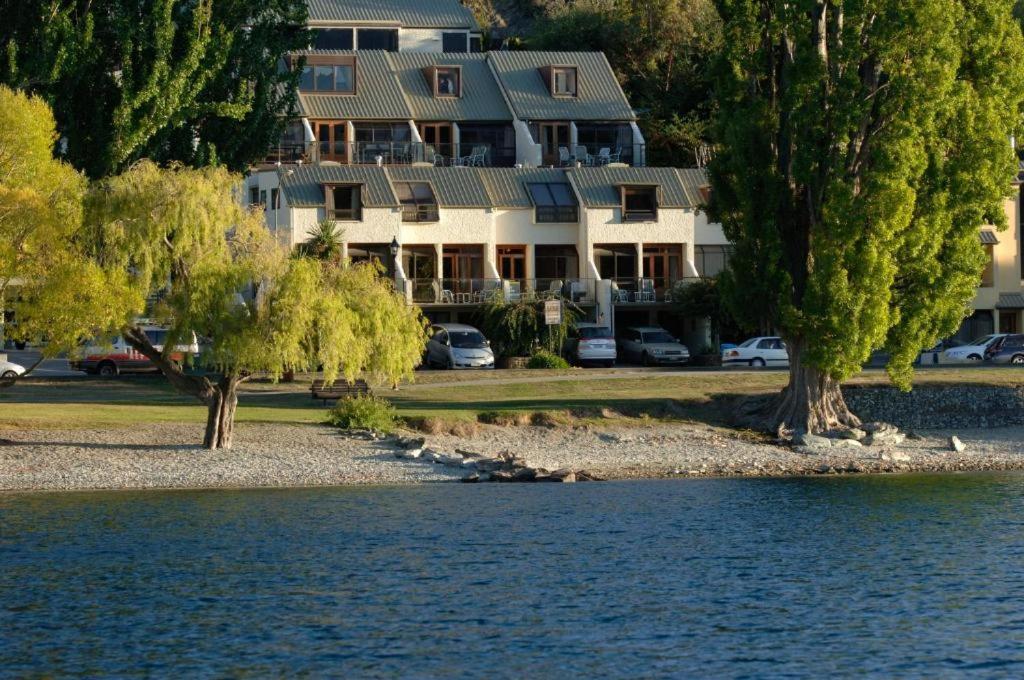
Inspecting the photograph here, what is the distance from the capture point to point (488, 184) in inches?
3041

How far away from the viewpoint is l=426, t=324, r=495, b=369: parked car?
211 ft

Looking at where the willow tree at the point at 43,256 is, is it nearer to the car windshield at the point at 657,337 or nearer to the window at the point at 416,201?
the window at the point at 416,201

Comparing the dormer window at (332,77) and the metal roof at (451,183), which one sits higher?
the dormer window at (332,77)

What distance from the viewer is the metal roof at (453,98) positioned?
8725 centimetres

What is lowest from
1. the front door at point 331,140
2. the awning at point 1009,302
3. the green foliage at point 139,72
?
the awning at point 1009,302

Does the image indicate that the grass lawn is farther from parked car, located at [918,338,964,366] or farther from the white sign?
parked car, located at [918,338,964,366]

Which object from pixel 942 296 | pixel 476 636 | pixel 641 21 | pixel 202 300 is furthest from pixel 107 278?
pixel 641 21

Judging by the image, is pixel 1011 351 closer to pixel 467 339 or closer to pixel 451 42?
pixel 467 339

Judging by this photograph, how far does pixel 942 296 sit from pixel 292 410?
2063 centimetres

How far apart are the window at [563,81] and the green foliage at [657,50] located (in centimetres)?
799

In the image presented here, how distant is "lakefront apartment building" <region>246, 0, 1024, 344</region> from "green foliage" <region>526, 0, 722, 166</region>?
7305 mm

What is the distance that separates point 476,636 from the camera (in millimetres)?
25828

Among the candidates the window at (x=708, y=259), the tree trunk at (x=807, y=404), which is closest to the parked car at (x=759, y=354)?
the window at (x=708, y=259)

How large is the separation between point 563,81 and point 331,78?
1335 centimetres
